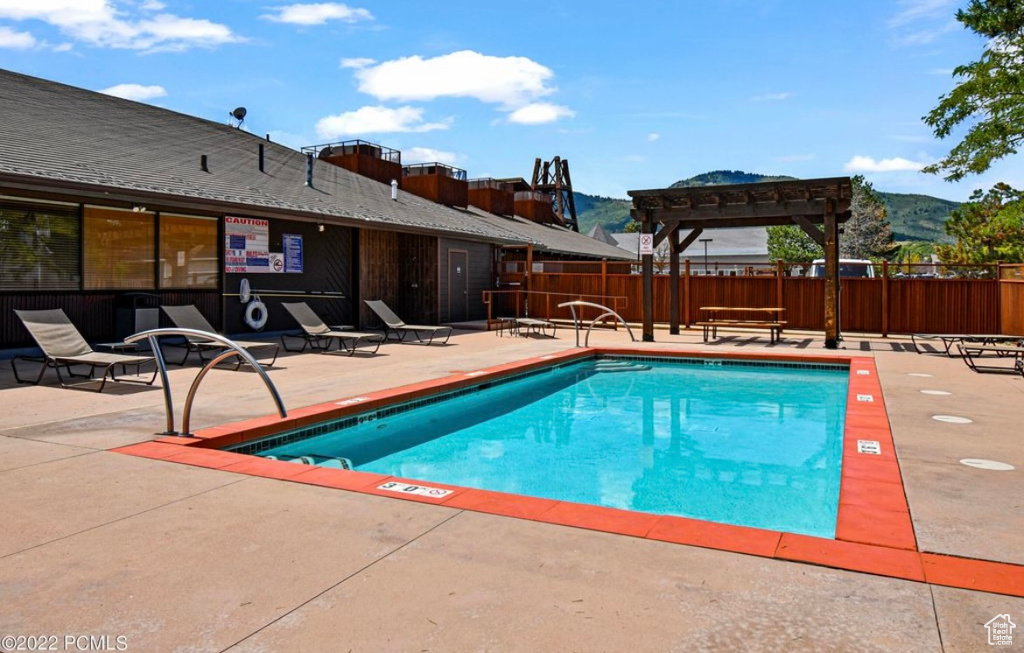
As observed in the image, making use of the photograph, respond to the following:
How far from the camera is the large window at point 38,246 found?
10023 mm

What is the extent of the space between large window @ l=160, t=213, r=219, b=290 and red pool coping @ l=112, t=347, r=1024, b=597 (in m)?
7.45

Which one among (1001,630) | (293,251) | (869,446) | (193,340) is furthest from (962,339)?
(293,251)

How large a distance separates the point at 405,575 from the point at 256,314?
1189 centimetres

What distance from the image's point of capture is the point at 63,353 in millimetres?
8367

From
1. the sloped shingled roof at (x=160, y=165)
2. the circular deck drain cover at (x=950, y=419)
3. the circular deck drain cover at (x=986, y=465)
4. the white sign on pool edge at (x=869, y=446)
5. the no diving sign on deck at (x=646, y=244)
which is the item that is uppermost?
the sloped shingled roof at (x=160, y=165)

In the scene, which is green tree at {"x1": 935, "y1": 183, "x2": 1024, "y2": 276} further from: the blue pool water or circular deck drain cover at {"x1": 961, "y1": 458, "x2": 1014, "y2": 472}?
circular deck drain cover at {"x1": 961, "y1": 458, "x2": 1014, "y2": 472}

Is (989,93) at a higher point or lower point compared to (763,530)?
higher

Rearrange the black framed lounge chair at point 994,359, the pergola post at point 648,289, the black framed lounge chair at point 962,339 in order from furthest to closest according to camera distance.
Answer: the pergola post at point 648,289 → the black framed lounge chair at point 962,339 → the black framed lounge chair at point 994,359

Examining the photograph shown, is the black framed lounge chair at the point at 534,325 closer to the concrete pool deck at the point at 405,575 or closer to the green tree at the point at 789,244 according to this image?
the concrete pool deck at the point at 405,575

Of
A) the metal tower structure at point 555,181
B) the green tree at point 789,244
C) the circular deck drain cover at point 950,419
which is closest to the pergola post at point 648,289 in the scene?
the circular deck drain cover at point 950,419

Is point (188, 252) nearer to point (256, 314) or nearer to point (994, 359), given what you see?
point (256, 314)

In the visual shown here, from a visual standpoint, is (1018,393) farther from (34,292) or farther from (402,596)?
(34,292)

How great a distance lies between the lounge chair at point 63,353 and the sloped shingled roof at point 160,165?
1.63 m

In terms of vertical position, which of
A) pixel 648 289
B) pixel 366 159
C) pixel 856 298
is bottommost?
pixel 856 298
